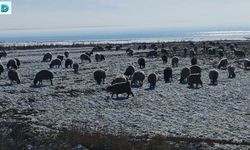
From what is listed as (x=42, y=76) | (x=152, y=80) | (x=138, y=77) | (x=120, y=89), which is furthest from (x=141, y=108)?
(x=42, y=76)

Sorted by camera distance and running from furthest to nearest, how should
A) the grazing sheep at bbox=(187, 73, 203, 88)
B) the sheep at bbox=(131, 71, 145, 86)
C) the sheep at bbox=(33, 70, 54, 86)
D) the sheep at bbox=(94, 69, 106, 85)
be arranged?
the sheep at bbox=(94, 69, 106, 85) < the sheep at bbox=(33, 70, 54, 86) < the sheep at bbox=(131, 71, 145, 86) < the grazing sheep at bbox=(187, 73, 203, 88)

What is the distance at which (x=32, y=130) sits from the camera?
15.1 m

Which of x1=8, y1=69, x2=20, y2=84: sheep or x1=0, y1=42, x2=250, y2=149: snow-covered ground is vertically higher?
x1=8, y1=69, x2=20, y2=84: sheep

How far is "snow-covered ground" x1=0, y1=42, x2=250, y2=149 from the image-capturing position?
52.7ft

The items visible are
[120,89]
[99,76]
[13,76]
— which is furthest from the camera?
[13,76]

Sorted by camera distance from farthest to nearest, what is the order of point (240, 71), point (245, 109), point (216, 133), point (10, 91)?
1. point (240, 71)
2. point (10, 91)
3. point (245, 109)
4. point (216, 133)

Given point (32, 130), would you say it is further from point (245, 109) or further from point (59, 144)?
point (245, 109)

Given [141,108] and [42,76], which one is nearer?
[141,108]

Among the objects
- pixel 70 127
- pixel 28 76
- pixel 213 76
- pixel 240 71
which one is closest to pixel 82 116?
pixel 70 127

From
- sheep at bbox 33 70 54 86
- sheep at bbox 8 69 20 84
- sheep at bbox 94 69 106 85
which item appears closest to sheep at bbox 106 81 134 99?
sheep at bbox 94 69 106 85

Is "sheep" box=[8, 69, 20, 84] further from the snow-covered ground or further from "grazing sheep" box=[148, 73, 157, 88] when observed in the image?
"grazing sheep" box=[148, 73, 157, 88]

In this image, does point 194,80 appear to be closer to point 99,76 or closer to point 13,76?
point 99,76

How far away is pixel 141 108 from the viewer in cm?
2055

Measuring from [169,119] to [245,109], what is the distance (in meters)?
3.95
